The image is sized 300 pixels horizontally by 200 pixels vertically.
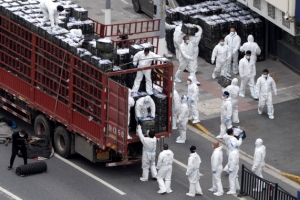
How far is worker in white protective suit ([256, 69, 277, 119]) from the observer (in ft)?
108

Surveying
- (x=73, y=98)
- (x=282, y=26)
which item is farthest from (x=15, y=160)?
(x=282, y=26)

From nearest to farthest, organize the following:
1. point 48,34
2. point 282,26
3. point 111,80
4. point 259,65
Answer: point 111,80 < point 48,34 < point 282,26 < point 259,65

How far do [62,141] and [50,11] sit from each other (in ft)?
12.0

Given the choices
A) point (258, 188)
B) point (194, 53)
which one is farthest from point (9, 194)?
point (194, 53)

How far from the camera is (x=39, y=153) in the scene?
98.7 feet

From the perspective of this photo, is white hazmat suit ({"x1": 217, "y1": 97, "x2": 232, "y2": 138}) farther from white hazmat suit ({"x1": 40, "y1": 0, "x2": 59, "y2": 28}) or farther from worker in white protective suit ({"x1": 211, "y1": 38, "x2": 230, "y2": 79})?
white hazmat suit ({"x1": 40, "y1": 0, "x2": 59, "y2": 28})

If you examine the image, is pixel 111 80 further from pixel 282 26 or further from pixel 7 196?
pixel 282 26

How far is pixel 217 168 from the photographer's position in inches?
1099

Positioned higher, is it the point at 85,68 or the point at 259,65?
the point at 85,68

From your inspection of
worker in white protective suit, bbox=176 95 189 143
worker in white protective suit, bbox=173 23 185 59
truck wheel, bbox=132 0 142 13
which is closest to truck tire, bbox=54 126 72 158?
worker in white protective suit, bbox=176 95 189 143

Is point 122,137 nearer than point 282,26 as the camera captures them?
Yes

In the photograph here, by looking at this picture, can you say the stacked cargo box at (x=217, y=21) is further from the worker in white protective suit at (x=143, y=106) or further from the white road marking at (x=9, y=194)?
the white road marking at (x=9, y=194)

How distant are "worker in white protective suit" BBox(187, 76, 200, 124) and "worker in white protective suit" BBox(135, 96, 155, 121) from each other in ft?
14.0

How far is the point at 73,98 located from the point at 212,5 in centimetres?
1143
